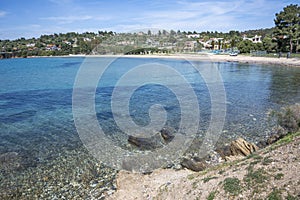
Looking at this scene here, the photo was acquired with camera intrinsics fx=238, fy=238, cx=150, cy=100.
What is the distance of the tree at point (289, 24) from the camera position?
196ft

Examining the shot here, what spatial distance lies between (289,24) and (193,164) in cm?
6524

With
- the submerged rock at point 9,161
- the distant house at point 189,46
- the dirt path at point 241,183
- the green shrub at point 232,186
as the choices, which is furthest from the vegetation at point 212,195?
the distant house at point 189,46

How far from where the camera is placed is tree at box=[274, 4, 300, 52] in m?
59.7

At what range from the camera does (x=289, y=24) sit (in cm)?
6175

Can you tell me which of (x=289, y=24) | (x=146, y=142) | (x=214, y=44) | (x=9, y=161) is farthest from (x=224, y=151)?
(x=214, y=44)

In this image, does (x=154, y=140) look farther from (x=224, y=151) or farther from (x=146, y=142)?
(x=224, y=151)

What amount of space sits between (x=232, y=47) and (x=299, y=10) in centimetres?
4137

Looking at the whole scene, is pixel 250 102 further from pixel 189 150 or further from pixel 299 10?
pixel 299 10

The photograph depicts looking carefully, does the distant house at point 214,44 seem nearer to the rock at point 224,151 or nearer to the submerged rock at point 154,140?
the submerged rock at point 154,140

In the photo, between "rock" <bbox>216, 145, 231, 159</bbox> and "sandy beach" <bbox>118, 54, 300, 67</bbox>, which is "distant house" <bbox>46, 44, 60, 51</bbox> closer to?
"sandy beach" <bbox>118, 54, 300, 67</bbox>

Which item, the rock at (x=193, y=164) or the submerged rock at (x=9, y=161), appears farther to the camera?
the submerged rock at (x=9, y=161)

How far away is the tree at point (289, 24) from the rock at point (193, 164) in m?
61.6

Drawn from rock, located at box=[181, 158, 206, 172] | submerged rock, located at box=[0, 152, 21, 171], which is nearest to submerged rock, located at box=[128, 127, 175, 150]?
rock, located at box=[181, 158, 206, 172]

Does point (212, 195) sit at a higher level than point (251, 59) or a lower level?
lower
